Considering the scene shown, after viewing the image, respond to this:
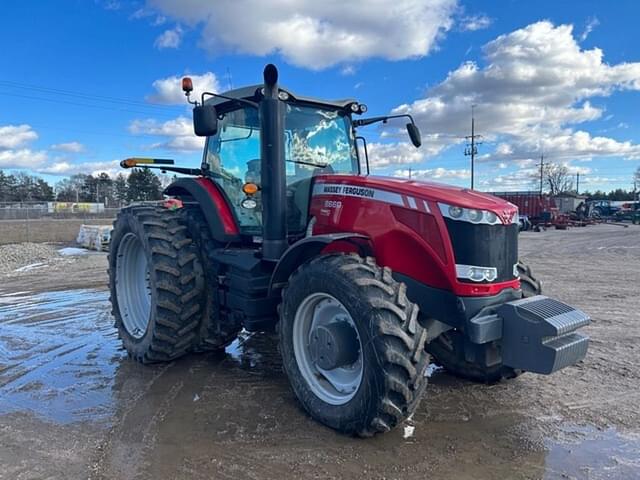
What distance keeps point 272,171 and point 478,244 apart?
1776 mm

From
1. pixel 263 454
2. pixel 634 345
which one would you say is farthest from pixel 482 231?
pixel 634 345

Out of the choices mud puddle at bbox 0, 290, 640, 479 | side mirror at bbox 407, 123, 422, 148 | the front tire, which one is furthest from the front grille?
side mirror at bbox 407, 123, 422, 148

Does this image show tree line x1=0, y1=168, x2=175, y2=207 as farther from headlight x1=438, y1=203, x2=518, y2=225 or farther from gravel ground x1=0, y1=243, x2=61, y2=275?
headlight x1=438, y1=203, x2=518, y2=225

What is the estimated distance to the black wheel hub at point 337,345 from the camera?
3.47 metres

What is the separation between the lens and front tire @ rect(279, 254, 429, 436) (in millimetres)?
3086

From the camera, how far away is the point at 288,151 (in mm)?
4594

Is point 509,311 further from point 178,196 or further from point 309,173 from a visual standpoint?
point 178,196

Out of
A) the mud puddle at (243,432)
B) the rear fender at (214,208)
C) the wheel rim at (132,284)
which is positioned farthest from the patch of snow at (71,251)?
the rear fender at (214,208)

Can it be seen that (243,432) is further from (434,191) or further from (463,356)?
(434,191)

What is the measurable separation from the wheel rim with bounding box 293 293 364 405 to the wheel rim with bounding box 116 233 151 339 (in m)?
2.43

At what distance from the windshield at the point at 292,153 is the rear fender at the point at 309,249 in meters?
0.60

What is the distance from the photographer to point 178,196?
5.79 metres

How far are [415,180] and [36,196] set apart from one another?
94366 mm

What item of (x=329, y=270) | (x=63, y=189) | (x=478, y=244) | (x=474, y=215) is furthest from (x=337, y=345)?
(x=63, y=189)
